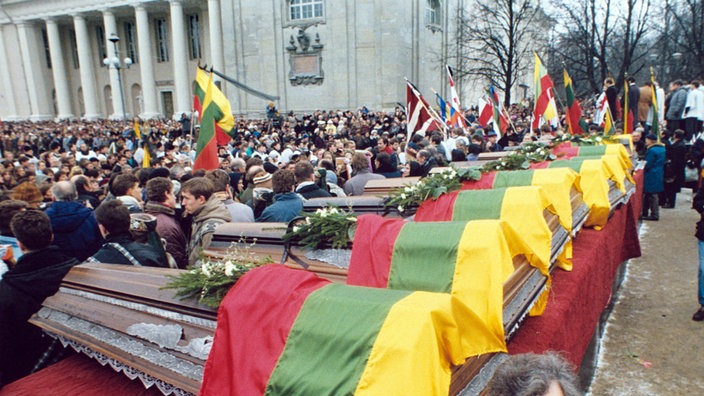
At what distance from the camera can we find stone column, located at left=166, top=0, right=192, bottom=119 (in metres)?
31.3

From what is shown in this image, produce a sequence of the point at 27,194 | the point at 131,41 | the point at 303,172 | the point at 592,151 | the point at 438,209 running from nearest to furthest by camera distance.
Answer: the point at 438,209 < the point at 303,172 < the point at 27,194 < the point at 592,151 < the point at 131,41

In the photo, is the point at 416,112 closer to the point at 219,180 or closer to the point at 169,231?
the point at 219,180

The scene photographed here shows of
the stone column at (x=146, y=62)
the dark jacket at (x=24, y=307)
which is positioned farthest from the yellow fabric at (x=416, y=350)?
the stone column at (x=146, y=62)

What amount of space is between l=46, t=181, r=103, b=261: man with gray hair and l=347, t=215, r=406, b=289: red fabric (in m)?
2.80

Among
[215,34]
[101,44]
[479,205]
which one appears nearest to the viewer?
[479,205]

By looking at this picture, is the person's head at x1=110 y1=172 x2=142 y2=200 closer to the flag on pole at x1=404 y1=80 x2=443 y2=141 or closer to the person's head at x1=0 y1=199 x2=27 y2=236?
the person's head at x1=0 y1=199 x2=27 y2=236

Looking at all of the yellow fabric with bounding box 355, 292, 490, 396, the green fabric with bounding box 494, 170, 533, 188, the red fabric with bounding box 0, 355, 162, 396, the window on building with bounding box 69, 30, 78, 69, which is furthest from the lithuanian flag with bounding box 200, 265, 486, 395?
the window on building with bounding box 69, 30, 78, 69

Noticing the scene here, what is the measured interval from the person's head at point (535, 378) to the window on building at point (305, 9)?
26.3 metres

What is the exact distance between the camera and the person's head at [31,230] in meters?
2.82

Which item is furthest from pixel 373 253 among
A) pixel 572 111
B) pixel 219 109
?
pixel 572 111

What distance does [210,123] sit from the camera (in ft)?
22.7

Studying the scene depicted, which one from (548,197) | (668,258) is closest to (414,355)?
(548,197)

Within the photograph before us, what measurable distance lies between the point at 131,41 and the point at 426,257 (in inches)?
1663

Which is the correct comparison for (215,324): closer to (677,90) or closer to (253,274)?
(253,274)
